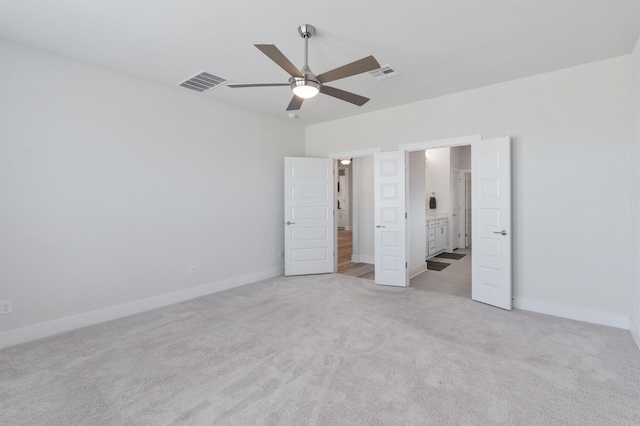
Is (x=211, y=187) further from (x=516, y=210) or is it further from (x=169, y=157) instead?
(x=516, y=210)

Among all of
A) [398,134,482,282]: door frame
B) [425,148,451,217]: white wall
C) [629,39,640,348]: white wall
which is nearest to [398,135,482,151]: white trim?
[398,134,482,282]: door frame

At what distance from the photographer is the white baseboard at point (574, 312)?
3203 millimetres

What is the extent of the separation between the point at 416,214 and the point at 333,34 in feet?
12.2

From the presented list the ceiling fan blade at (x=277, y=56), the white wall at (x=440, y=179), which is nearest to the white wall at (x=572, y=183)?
the ceiling fan blade at (x=277, y=56)

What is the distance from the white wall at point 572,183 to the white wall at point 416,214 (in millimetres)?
1470

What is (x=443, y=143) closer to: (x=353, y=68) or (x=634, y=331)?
(x=353, y=68)

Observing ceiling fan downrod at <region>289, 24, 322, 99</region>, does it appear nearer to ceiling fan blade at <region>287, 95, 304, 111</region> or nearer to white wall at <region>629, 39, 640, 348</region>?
ceiling fan blade at <region>287, 95, 304, 111</region>

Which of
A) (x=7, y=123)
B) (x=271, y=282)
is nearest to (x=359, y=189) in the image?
(x=271, y=282)

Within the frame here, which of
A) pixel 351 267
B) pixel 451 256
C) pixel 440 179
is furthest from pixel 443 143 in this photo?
pixel 440 179

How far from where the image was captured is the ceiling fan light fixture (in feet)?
8.24

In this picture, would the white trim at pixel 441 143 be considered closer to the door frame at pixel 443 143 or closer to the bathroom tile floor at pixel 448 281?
the door frame at pixel 443 143

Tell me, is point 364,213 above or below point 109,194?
below

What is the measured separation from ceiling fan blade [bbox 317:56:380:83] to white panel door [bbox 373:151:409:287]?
2565 millimetres

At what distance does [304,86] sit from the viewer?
2.53 meters
